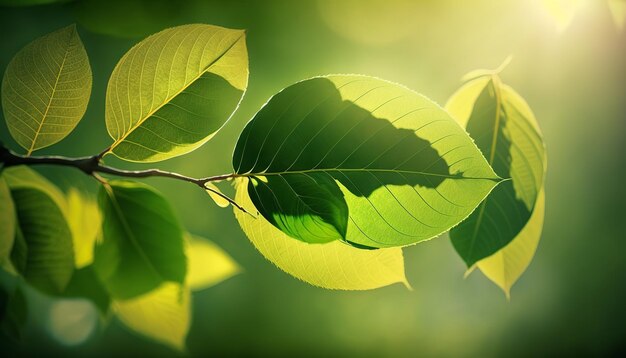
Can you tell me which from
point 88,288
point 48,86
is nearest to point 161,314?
point 88,288

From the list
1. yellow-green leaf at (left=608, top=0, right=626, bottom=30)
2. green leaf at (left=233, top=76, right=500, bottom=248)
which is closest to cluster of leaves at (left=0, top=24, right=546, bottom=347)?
green leaf at (left=233, top=76, right=500, bottom=248)

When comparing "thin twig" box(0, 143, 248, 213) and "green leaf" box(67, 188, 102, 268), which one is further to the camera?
"green leaf" box(67, 188, 102, 268)

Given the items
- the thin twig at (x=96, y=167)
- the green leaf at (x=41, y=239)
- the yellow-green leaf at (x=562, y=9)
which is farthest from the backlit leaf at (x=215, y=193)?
the yellow-green leaf at (x=562, y=9)

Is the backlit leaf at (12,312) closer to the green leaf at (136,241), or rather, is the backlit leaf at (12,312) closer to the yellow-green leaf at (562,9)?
the green leaf at (136,241)

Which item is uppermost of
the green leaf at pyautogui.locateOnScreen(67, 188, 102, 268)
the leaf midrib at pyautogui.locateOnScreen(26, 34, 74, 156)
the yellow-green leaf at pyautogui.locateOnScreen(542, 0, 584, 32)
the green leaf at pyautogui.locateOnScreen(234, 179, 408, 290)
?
the yellow-green leaf at pyautogui.locateOnScreen(542, 0, 584, 32)

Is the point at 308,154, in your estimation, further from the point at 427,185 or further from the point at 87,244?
the point at 87,244

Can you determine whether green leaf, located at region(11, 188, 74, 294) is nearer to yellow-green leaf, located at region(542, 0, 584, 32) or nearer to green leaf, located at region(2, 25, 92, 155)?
green leaf, located at region(2, 25, 92, 155)
